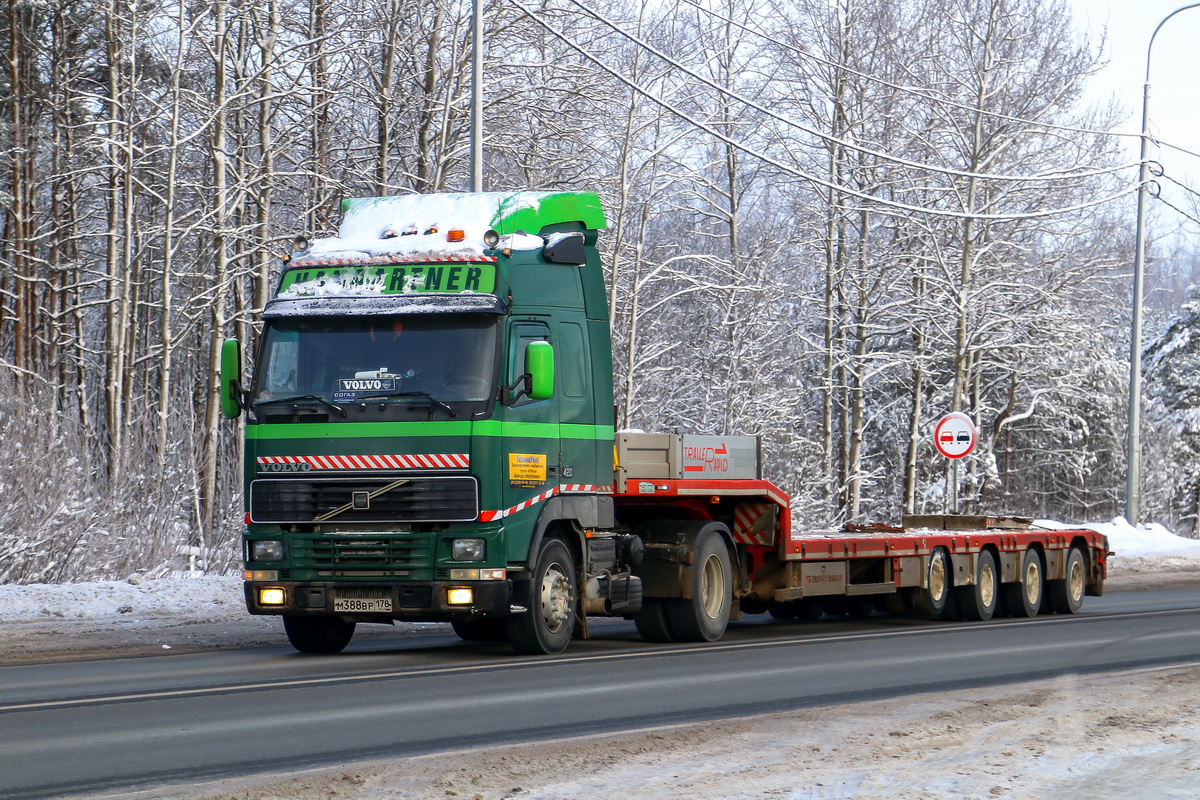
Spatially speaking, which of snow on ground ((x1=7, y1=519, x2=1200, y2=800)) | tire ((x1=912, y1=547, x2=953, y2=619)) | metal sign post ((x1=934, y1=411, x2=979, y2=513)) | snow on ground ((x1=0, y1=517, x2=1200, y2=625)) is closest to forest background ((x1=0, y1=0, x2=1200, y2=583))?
snow on ground ((x1=0, y1=517, x2=1200, y2=625))

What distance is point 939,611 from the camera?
1841cm

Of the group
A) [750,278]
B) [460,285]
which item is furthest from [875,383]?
[460,285]

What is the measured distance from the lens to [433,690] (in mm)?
10766

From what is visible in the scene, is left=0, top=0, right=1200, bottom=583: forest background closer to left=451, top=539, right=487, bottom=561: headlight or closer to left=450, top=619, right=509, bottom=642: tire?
left=450, top=619, right=509, bottom=642: tire

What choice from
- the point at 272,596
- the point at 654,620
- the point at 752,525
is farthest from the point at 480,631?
the point at 272,596

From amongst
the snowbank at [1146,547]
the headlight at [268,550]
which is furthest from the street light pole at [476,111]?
the snowbank at [1146,547]

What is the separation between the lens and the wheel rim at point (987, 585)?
18891mm

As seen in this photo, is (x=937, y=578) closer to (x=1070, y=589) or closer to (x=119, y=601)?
(x=1070, y=589)

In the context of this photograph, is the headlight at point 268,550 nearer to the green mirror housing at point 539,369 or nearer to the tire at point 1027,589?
the green mirror housing at point 539,369

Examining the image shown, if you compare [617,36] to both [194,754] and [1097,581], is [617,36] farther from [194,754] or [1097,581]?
[194,754]

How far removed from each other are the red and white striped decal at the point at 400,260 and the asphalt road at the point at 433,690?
3.28 metres

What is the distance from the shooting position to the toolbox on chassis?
485 inches

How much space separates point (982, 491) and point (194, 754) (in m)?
43.8

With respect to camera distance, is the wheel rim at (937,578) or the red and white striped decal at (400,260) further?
the wheel rim at (937,578)
